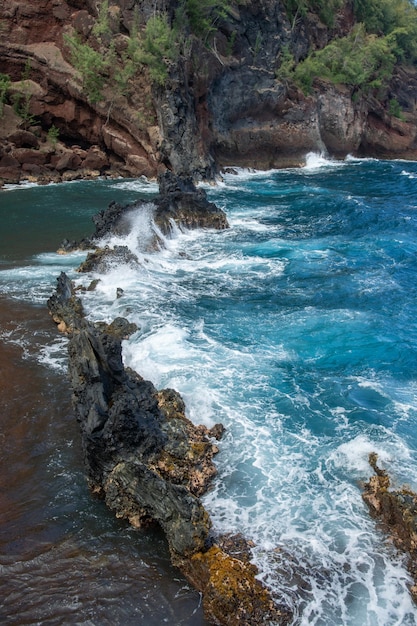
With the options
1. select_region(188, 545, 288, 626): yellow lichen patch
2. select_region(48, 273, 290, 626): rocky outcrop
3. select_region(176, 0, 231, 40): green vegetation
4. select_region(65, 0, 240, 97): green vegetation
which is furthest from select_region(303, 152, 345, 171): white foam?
select_region(188, 545, 288, 626): yellow lichen patch

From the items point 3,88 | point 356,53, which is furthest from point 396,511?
point 356,53

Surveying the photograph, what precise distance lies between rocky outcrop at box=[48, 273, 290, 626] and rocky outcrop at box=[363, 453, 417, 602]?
2.29 meters

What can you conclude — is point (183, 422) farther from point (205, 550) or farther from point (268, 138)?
point (268, 138)

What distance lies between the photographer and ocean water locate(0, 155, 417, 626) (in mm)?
7629

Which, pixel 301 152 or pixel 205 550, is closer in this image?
pixel 205 550

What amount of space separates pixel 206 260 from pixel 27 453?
13.5 m

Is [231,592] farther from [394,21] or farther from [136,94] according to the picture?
[394,21]

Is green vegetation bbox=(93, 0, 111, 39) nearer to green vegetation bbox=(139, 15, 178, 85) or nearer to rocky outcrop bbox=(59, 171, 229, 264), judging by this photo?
green vegetation bbox=(139, 15, 178, 85)

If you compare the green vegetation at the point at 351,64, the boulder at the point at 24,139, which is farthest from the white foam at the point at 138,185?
the green vegetation at the point at 351,64

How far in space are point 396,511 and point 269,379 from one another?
4.88 meters

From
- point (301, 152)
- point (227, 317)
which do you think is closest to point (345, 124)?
point (301, 152)

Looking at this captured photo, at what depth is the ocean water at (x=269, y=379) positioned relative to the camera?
25.0 ft

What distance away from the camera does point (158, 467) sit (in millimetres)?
9594

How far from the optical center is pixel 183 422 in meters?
10.8
